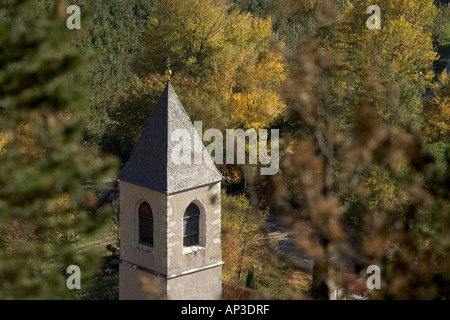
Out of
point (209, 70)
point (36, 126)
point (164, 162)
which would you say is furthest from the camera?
point (209, 70)

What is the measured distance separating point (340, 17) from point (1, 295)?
37383 mm

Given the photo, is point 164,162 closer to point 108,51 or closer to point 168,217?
point 168,217

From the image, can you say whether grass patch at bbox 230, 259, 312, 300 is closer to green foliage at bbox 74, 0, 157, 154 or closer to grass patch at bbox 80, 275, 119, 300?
grass patch at bbox 80, 275, 119, 300

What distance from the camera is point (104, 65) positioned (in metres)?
56.1

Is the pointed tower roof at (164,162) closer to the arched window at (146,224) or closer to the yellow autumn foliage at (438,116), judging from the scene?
the arched window at (146,224)

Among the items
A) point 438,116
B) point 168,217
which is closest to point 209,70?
point 438,116

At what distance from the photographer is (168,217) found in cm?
2248

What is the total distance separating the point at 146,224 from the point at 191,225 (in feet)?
4.30

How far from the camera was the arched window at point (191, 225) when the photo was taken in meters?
23.1

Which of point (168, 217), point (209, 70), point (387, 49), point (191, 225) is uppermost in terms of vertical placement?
point (387, 49)

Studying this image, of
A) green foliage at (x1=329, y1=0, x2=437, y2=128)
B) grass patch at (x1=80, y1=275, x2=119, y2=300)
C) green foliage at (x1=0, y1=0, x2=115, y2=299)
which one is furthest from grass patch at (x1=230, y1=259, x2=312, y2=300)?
green foliage at (x1=0, y1=0, x2=115, y2=299)
